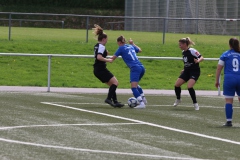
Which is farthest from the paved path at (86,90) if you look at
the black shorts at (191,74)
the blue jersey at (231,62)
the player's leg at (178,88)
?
the blue jersey at (231,62)

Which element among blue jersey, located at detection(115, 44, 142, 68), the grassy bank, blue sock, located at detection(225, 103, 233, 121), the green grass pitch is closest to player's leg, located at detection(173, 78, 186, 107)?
the green grass pitch

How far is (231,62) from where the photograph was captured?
14031 millimetres

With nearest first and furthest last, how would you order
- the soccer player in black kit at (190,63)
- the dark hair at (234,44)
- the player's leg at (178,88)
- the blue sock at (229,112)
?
the blue sock at (229,112)
the dark hair at (234,44)
the soccer player in black kit at (190,63)
the player's leg at (178,88)

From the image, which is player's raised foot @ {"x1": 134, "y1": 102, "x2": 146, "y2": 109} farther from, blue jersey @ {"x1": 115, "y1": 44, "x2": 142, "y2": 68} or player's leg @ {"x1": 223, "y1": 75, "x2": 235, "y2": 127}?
player's leg @ {"x1": 223, "y1": 75, "x2": 235, "y2": 127}

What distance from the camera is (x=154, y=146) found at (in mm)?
10781

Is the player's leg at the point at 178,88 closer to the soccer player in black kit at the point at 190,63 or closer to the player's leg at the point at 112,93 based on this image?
the soccer player in black kit at the point at 190,63

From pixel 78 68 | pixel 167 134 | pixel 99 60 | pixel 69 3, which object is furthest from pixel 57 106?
pixel 69 3

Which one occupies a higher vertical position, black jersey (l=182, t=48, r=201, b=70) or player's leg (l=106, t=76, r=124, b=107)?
black jersey (l=182, t=48, r=201, b=70)

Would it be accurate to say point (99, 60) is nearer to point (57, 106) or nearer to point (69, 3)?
point (57, 106)

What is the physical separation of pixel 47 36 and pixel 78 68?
9.58 meters

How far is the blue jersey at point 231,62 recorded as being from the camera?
1399 cm

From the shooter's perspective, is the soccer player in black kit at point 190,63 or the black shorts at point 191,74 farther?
the black shorts at point 191,74

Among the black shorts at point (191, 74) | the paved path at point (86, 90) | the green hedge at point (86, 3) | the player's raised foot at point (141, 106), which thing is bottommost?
the paved path at point (86, 90)

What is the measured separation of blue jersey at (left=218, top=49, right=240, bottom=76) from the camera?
13992 millimetres
